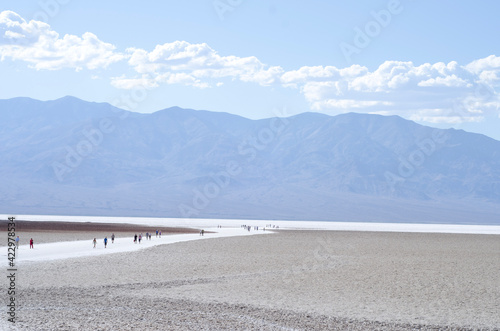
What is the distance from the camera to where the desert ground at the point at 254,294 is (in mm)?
15594

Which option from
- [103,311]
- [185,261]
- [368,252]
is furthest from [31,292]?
[368,252]

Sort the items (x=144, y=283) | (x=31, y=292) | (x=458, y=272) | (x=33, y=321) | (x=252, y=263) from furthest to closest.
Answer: (x=252, y=263), (x=458, y=272), (x=144, y=283), (x=31, y=292), (x=33, y=321)

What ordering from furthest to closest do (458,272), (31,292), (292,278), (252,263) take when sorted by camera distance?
(252,263)
(458,272)
(292,278)
(31,292)

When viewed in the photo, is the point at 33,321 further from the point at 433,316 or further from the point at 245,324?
the point at 433,316

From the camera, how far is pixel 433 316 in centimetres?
1684

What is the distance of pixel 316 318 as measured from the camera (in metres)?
16.2

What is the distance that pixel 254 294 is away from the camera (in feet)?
64.8

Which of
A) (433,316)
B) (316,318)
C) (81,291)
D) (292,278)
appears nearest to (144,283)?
(81,291)

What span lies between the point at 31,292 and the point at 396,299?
11.6m

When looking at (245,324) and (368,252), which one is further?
(368,252)

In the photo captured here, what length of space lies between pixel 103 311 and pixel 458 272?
17.3 meters

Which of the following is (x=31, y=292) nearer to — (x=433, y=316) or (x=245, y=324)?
(x=245, y=324)

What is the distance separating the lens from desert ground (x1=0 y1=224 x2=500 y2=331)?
15594 mm

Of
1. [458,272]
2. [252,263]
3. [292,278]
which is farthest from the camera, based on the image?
[252,263]
